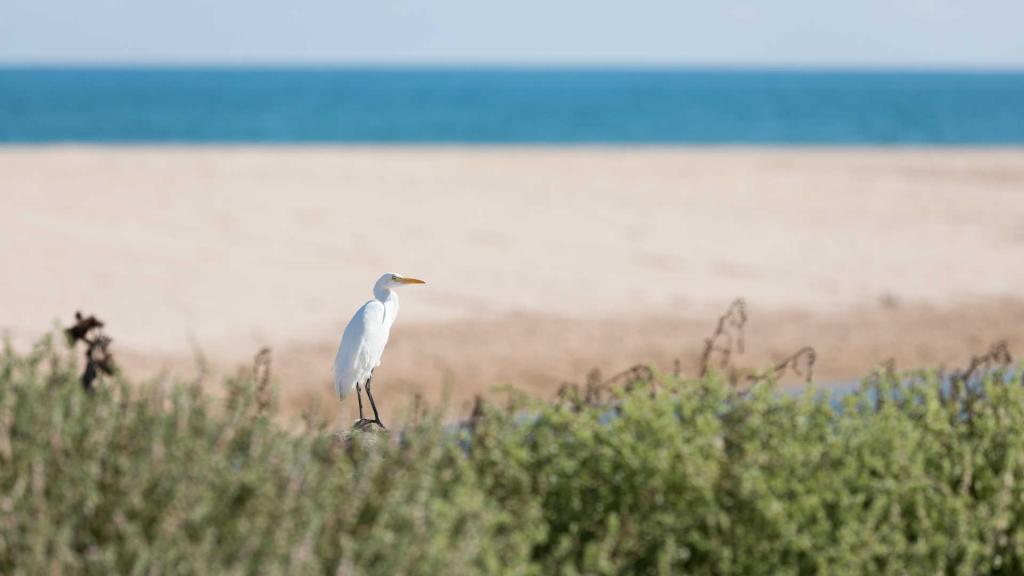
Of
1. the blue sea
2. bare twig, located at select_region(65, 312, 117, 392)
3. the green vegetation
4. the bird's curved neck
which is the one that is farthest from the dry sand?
the blue sea

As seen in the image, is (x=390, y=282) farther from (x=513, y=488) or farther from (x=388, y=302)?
(x=513, y=488)

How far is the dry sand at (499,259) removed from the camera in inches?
488

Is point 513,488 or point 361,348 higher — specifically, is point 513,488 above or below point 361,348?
below

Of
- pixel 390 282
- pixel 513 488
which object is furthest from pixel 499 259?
pixel 513 488

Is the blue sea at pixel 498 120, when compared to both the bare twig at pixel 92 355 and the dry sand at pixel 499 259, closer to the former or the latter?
the dry sand at pixel 499 259

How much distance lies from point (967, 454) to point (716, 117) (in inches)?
3167

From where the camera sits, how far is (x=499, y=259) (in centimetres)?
1673

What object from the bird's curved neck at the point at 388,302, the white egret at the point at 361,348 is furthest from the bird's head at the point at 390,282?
the white egret at the point at 361,348

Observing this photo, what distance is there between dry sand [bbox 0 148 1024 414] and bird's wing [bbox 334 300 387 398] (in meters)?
5.88

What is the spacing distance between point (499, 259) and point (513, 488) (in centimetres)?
1344

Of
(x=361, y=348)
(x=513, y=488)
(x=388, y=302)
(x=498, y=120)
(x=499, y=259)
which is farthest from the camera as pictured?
(x=498, y=120)

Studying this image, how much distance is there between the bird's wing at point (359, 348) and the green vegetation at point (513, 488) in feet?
1.91

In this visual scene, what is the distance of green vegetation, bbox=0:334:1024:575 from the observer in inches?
108

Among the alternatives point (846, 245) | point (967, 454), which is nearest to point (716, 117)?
point (846, 245)
